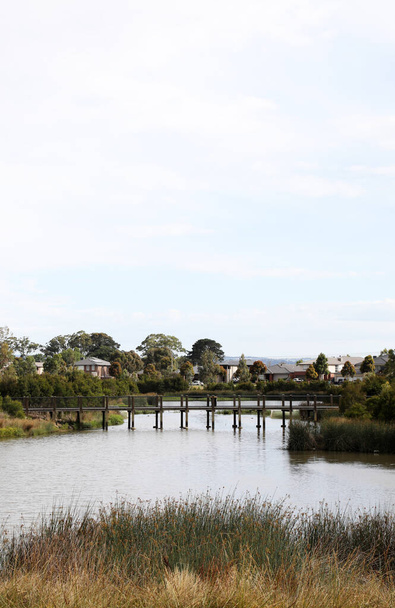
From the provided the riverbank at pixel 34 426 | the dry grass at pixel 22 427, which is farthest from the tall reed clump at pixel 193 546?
the riverbank at pixel 34 426

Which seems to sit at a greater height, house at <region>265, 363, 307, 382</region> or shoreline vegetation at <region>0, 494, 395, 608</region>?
house at <region>265, 363, 307, 382</region>

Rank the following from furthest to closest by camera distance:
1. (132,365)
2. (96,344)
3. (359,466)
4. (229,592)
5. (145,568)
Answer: (96,344), (132,365), (359,466), (145,568), (229,592)

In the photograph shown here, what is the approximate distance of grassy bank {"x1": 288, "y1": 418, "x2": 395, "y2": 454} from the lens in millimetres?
29422

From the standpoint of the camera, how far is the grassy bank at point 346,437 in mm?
29422

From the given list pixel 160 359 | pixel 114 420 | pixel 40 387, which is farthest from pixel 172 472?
pixel 160 359

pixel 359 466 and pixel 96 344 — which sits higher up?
pixel 96 344

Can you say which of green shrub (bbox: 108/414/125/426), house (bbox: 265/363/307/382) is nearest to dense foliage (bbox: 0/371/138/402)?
green shrub (bbox: 108/414/125/426)

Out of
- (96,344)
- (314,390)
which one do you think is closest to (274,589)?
(314,390)

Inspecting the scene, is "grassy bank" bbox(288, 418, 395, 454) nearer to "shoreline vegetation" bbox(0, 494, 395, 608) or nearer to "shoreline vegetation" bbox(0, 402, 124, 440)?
"shoreline vegetation" bbox(0, 402, 124, 440)

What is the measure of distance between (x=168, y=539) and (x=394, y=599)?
343cm

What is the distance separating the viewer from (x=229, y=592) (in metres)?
6.98

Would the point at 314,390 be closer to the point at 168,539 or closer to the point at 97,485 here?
the point at 97,485

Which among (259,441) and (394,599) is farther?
(259,441)

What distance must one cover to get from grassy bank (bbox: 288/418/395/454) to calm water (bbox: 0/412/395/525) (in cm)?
93
